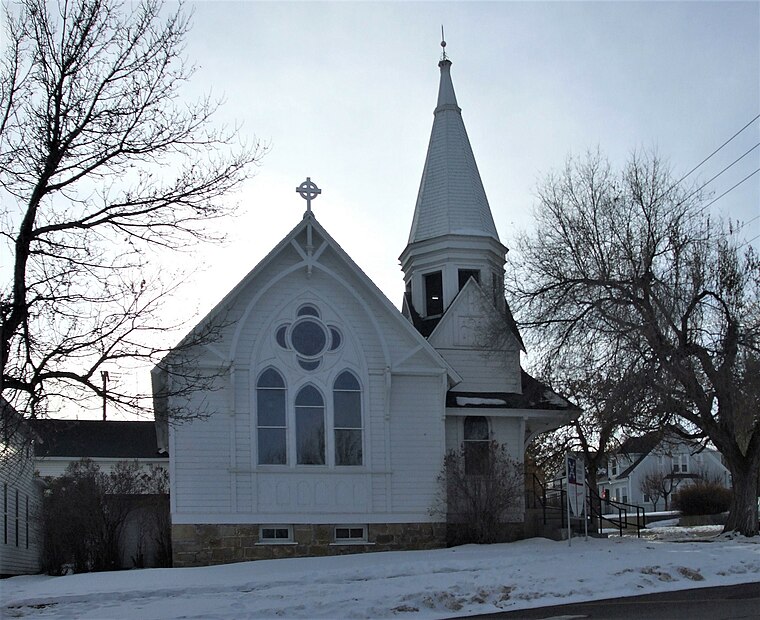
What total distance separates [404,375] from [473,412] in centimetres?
231

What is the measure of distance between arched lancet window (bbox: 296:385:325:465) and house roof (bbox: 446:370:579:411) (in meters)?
3.65

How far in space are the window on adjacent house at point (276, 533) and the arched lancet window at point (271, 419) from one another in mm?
1453

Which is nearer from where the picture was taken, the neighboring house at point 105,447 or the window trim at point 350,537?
the window trim at point 350,537

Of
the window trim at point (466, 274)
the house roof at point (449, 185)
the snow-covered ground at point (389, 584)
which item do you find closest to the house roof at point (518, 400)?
the window trim at point (466, 274)

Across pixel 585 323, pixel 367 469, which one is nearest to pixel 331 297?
pixel 367 469

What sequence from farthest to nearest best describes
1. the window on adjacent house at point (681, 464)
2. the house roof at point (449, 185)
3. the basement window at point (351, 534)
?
the window on adjacent house at point (681, 464)
the house roof at point (449, 185)
the basement window at point (351, 534)

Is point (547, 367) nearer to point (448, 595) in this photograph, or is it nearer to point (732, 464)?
point (732, 464)

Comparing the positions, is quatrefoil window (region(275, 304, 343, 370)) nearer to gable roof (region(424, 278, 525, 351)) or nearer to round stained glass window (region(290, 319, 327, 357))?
round stained glass window (region(290, 319, 327, 357))

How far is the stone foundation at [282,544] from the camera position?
21688 mm

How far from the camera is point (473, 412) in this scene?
25.0 meters

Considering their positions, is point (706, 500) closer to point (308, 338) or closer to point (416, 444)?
point (416, 444)

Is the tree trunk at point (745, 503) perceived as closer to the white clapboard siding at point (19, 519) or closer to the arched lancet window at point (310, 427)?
the arched lancet window at point (310, 427)

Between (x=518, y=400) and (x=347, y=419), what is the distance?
501cm

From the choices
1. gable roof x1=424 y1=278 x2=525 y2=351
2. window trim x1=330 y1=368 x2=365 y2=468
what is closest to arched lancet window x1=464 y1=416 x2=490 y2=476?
gable roof x1=424 y1=278 x2=525 y2=351
